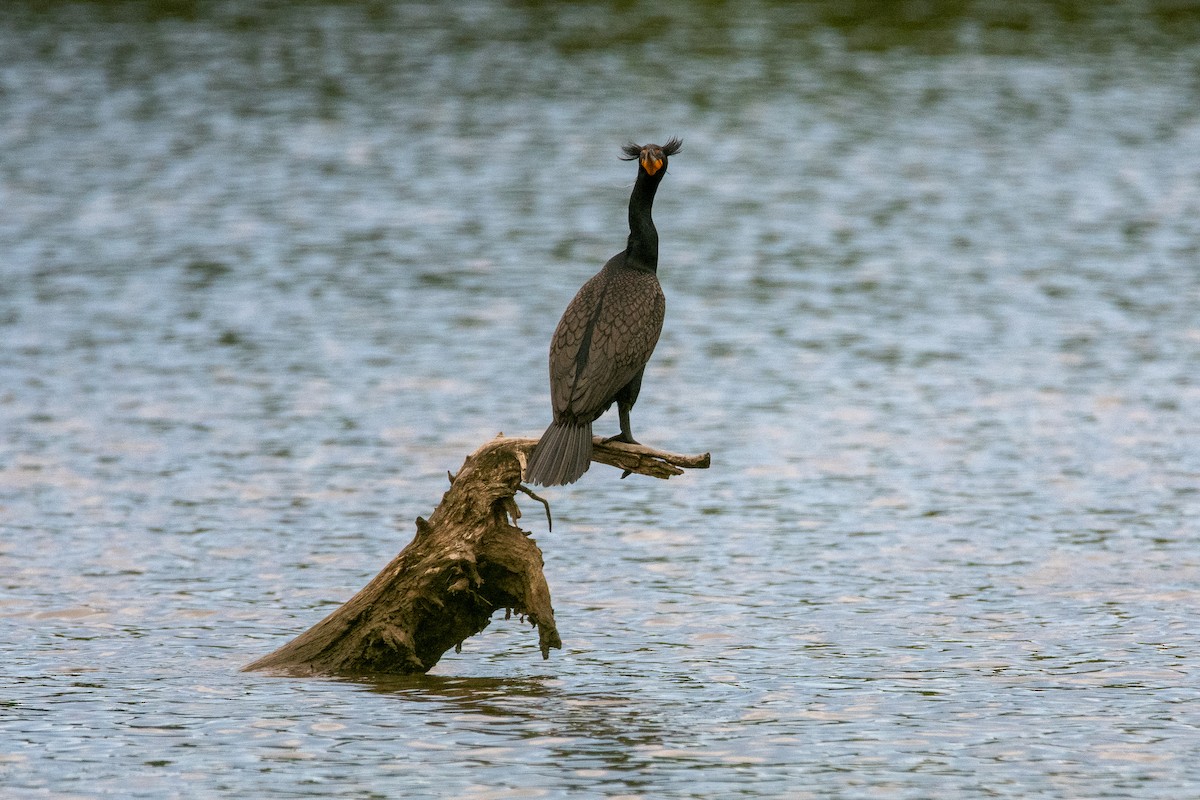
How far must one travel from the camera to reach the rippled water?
1164 cm

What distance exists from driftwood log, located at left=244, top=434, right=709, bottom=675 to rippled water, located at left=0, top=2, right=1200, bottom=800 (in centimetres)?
36

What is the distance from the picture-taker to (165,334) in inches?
1057

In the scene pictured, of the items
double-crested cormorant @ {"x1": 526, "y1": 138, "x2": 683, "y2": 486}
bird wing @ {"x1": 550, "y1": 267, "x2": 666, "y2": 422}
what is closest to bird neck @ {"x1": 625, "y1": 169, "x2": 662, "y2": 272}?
double-crested cormorant @ {"x1": 526, "y1": 138, "x2": 683, "y2": 486}

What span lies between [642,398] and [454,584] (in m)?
11.7

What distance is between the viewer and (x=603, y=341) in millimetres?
12148

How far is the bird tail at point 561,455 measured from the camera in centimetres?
1134

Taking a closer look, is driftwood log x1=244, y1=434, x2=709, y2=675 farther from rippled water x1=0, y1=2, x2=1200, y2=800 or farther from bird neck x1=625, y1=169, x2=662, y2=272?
bird neck x1=625, y1=169, x2=662, y2=272

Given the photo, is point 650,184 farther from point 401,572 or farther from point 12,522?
point 12,522

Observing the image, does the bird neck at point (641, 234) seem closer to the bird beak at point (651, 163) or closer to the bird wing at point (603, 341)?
the bird wing at point (603, 341)

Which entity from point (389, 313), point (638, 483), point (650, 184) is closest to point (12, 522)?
point (638, 483)

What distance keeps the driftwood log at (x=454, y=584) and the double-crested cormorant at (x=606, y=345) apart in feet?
0.81

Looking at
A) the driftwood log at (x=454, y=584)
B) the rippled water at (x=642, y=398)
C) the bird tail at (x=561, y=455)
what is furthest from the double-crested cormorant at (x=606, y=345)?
the rippled water at (x=642, y=398)

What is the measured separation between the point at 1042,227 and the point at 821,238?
4.06 metres

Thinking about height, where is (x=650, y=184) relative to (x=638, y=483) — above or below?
above
